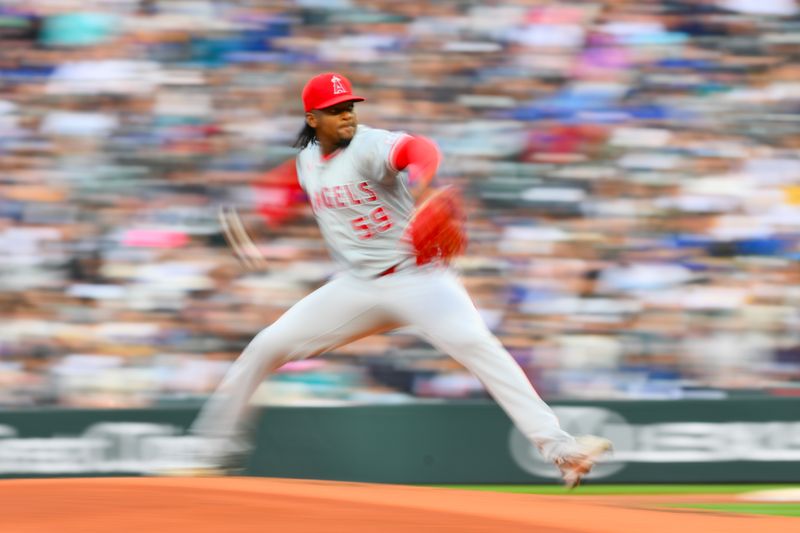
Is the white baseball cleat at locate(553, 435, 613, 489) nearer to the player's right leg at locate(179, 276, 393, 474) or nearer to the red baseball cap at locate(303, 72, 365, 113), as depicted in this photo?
the player's right leg at locate(179, 276, 393, 474)

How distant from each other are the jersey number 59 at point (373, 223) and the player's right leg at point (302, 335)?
22cm

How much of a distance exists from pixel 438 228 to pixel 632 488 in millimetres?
3243

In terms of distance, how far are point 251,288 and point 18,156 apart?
7.09ft

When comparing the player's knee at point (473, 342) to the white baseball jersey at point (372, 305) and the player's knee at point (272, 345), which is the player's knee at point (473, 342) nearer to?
the white baseball jersey at point (372, 305)

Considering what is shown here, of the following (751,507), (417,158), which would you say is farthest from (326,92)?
(751,507)

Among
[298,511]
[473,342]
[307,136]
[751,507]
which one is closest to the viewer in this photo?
[298,511]

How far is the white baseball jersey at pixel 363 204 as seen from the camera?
18.9 feet

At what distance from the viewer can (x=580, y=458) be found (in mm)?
5641

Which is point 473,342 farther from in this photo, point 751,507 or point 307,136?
point 751,507

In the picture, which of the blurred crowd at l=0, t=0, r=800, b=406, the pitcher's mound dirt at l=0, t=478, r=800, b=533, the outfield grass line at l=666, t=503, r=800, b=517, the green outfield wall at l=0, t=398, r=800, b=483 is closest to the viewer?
the pitcher's mound dirt at l=0, t=478, r=800, b=533

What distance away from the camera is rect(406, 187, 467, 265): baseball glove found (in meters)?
5.41

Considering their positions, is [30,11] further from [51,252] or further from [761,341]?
[761,341]

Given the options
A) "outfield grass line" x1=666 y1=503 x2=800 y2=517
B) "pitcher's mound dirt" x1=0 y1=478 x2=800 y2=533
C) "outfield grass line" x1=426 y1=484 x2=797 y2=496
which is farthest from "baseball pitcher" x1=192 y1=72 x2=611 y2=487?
"outfield grass line" x1=426 y1=484 x2=797 y2=496

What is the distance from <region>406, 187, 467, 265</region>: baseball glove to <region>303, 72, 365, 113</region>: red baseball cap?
73 cm
